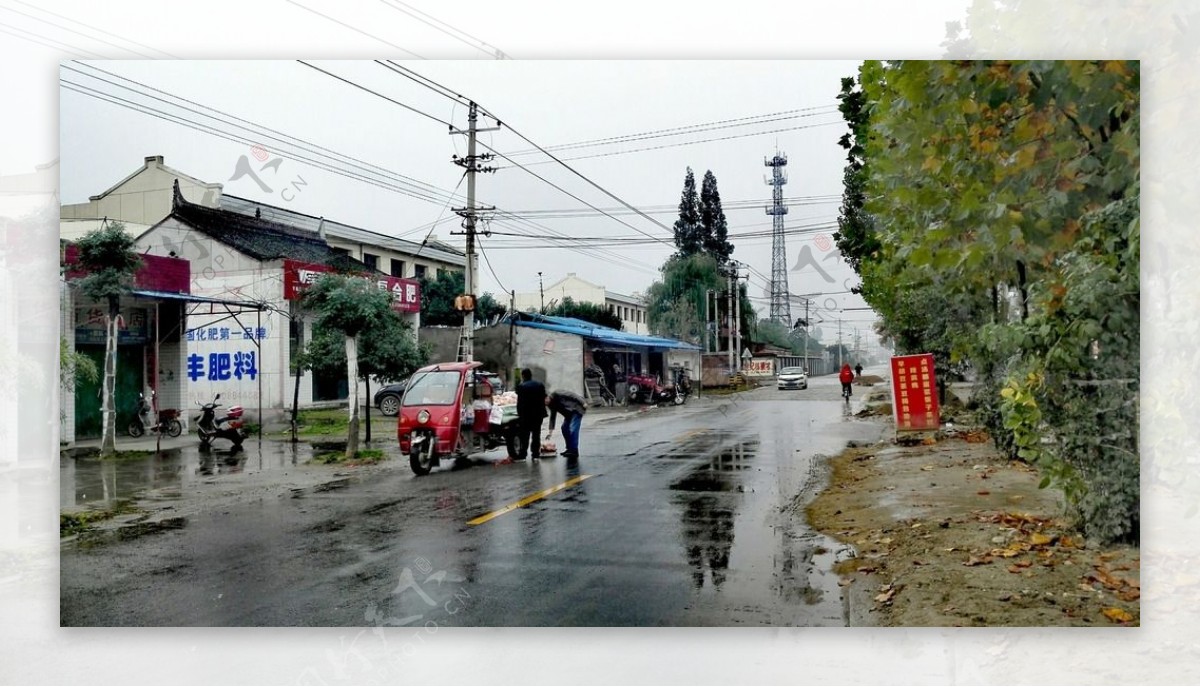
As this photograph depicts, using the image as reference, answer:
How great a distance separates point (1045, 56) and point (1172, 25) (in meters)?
0.70

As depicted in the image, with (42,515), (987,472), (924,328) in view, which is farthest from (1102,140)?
(42,515)

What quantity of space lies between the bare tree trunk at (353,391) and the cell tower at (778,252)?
4.32 m

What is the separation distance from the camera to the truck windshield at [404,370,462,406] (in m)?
6.89

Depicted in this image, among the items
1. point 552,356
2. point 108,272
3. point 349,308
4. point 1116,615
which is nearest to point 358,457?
point 349,308

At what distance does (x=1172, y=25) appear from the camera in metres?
4.59

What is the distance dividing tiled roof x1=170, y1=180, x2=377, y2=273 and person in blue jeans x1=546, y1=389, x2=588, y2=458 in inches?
79.1

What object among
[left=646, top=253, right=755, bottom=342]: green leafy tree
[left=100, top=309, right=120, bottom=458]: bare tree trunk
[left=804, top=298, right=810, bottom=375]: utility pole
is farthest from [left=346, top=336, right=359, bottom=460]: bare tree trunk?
[left=804, top=298, right=810, bottom=375]: utility pole

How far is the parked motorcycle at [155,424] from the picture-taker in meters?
6.11

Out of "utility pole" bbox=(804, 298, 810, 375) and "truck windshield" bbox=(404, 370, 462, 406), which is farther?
"truck windshield" bbox=(404, 370, 462, 406)

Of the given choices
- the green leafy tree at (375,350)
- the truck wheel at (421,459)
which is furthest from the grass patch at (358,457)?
the truck wheel at (421,459)

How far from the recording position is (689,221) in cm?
546

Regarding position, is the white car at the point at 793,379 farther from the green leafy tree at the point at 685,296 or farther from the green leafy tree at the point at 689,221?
the green leafy tree at the point at 689,221

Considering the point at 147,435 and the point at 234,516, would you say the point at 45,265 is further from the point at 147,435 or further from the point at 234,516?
the point at 234,516

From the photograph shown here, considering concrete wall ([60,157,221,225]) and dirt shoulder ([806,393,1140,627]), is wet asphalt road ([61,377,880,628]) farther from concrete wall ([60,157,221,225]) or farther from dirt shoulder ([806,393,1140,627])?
concrete wall ([60,157,221,225])
